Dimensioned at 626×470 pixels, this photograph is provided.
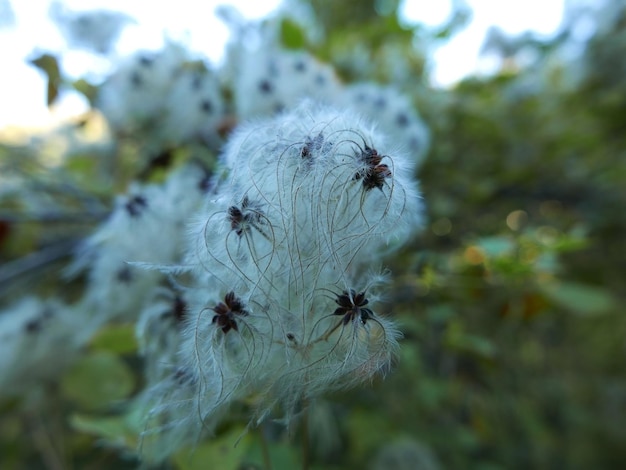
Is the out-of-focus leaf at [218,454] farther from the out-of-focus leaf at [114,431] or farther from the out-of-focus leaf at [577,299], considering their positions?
the out-of-focus leaf at [577,299]

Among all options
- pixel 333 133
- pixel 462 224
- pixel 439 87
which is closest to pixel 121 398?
pixel 333 133

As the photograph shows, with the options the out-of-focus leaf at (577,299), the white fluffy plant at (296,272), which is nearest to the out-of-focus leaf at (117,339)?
the white fluffy plant at (296,272)

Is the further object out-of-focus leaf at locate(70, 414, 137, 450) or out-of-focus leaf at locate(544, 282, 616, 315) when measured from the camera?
out-of-focus leaf at locate(544, 282, 616, 315)

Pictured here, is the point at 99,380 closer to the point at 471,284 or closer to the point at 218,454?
the point at 218,454

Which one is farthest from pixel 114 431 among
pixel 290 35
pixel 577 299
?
pixel 577 299

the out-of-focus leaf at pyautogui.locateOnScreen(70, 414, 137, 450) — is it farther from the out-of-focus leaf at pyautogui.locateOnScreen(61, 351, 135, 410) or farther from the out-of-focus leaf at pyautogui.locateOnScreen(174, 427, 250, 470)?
Answer: the out-of-focus leaf at pyautogui.locateOnScreen(61, 351, 135, 410)

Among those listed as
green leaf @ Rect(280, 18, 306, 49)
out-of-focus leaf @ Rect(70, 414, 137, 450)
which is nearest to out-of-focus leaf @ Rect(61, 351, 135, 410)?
out-of-focus leaf @ Rect(70, 414, 137, 450)
